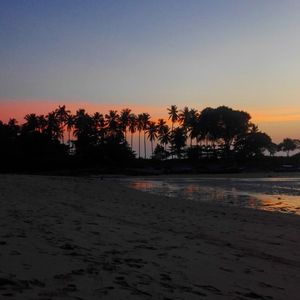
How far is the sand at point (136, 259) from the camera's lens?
18.7 ft

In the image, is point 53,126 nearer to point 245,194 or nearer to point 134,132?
point 134,132

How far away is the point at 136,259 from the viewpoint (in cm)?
750

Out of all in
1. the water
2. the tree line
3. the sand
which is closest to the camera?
the sand

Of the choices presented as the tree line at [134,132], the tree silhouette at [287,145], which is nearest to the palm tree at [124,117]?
the tree line at [134,132]

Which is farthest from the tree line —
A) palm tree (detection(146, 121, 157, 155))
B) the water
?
the water

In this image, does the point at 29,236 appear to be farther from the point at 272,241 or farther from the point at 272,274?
the point at 272,241

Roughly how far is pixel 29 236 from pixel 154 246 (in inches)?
92.2

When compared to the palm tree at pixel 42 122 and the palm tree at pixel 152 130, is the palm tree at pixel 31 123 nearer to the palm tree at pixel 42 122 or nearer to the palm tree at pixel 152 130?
the palm tree at pixel 42 122

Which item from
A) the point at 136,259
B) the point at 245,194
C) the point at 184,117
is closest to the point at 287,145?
the point at 184,117

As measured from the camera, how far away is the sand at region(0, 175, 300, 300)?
5.70 meters

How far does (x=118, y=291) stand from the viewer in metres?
5.58

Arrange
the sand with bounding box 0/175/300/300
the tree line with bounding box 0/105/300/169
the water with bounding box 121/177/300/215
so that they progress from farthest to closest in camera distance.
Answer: the tree line with bounding box 0/105/300/169 → the water with bounding box 121/177/300/215 → the sand with bounding box 0/175/300/300

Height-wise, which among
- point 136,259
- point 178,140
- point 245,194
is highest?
point 178,140

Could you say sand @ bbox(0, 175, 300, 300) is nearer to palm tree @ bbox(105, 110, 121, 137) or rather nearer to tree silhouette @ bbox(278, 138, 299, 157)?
palm tree @ bbox(105, 110, 121, 137)
